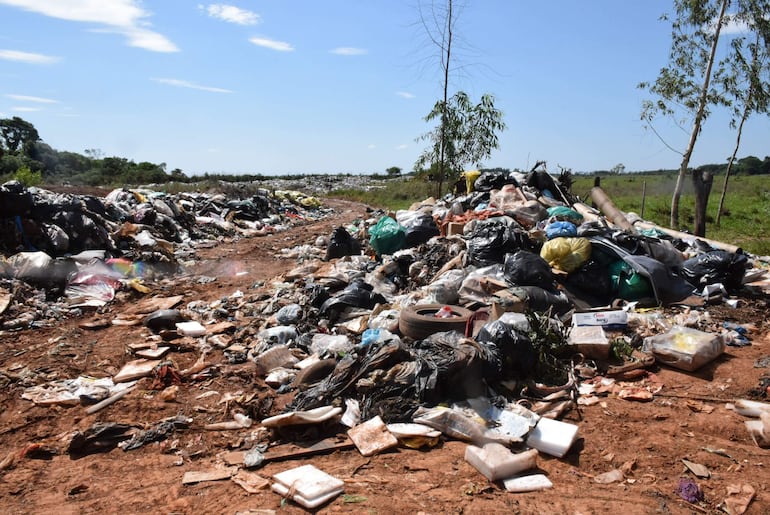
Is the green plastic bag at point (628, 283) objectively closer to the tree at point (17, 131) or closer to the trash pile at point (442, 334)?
the trash pile at point (442, 334)

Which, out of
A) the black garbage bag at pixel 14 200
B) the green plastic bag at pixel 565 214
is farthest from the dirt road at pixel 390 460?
the black garbage bag at pixel 14 200

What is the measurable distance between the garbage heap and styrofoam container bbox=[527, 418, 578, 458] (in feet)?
17.9

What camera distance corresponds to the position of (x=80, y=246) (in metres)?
8.27

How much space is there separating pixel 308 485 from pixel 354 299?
306cm

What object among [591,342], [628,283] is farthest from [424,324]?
[628,283]

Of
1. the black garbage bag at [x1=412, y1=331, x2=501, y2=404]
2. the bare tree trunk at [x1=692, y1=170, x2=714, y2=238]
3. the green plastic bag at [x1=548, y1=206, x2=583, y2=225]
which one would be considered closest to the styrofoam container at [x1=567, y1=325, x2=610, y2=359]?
the black garbage bag at [x1=412, y1=331, x2=501, y2=404]

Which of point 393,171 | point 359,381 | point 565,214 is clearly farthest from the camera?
point 393,171

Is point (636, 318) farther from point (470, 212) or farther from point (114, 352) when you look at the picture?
point (114, 352)

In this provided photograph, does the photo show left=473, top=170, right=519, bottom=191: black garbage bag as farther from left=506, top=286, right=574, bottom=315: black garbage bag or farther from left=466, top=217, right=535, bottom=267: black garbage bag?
left=506, top=286, right=574, bottom=315: black garbage bag

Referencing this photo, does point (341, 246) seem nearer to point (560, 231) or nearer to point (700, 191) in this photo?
point (560, 231)

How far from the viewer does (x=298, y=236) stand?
42.4 feet

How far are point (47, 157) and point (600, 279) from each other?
34.8 metres

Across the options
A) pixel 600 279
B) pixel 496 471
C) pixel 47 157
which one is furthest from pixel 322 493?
pixel 47 157

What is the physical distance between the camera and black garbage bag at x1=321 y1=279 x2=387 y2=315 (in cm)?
536
